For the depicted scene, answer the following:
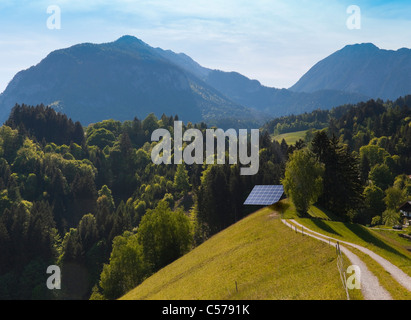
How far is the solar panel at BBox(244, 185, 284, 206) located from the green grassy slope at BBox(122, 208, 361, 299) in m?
19.6

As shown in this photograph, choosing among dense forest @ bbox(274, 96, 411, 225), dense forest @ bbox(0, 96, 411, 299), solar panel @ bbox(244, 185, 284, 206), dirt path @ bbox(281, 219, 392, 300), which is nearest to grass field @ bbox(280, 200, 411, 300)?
dirt path @ bbox(281, 219, 392, 300)

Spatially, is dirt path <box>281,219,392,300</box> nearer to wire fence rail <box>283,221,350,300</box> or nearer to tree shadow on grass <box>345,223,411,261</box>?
wire fence rail <box>283,221,350,300</box>

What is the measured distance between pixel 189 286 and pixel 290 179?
99.6ft

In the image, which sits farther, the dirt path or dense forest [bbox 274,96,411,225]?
dense forest [bbox 274,96,411,225]

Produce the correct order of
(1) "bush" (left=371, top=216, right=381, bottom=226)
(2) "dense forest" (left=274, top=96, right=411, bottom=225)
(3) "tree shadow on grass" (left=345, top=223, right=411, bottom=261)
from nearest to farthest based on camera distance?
(3) "tree shadow on grass" (left=345, top=223, right=411, bottom=261) < (2) "dense forest" (left=274, top=96, right=411, bottom=225) < (1) "bush" (left=371, top=216, right=381, bottom=226)

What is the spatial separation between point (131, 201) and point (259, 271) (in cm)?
13074

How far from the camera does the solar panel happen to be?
78.4 m

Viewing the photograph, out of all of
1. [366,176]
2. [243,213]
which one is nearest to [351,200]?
[243,213]

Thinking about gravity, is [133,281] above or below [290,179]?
below

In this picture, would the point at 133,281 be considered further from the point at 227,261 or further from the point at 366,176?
the point at 366,176

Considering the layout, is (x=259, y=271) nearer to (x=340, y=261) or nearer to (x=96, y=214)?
(x=340, y=261)

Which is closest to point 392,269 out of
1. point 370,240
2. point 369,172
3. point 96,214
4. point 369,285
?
point 369,285
